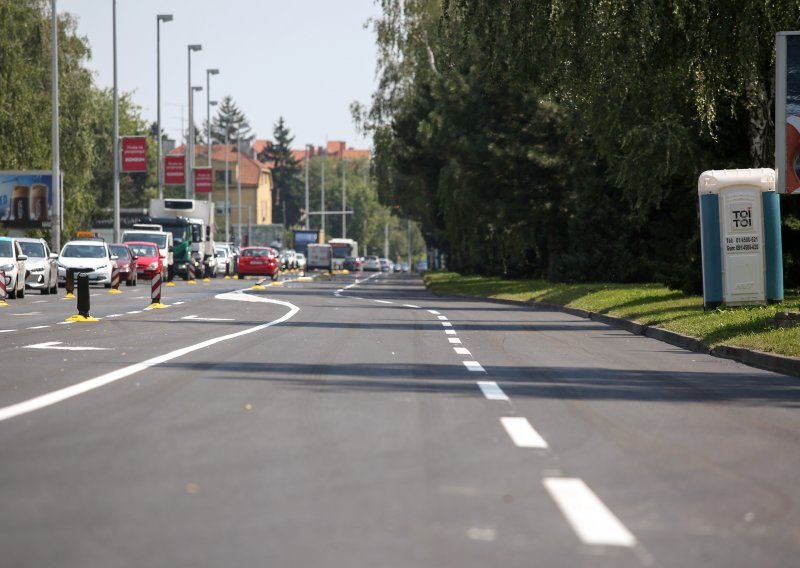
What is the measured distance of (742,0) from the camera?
24578mm

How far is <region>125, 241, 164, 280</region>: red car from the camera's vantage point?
196 ft

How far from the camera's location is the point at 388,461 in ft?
27.6

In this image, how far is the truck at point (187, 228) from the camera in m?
68.9

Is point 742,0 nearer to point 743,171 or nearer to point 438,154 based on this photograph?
point 743,171

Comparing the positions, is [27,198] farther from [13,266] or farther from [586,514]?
[586,514]

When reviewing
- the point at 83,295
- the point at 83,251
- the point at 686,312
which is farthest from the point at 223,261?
the point at 686,312

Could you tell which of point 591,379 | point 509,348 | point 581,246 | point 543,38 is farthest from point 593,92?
point 581,246

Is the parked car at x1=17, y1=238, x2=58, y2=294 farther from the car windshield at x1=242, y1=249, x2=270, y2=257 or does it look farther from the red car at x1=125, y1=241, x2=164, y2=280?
the car windshield at x1=242, y1=249, x2=270, y2=257

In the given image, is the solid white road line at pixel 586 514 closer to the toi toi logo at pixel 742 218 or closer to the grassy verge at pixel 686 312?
the grassy verge at pixel 686 312

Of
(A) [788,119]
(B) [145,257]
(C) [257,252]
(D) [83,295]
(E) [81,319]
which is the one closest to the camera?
(A) [788,119]

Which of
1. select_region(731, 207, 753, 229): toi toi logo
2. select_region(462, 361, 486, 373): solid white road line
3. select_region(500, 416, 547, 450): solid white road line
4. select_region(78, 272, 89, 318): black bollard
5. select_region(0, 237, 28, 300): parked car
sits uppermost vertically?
select_region(731, 207, 753, 229): toi toi logo

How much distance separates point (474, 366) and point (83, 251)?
35231mm

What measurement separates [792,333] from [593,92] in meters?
8.21

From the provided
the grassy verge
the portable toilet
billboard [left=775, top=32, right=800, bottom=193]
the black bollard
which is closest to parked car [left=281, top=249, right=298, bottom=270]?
the grassy verge
